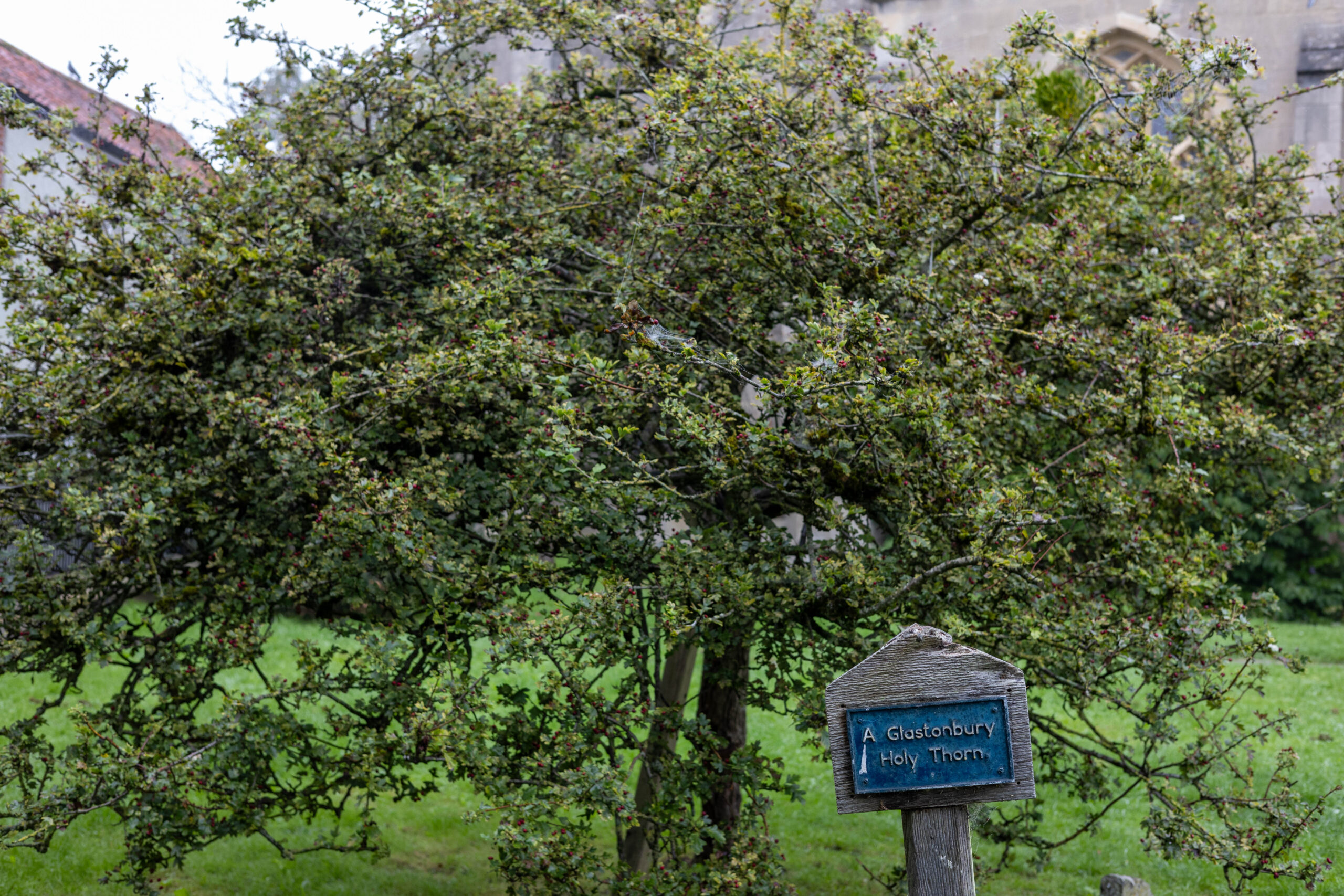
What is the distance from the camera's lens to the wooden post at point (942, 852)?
12.1ft

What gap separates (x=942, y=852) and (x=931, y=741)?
35 centimetres

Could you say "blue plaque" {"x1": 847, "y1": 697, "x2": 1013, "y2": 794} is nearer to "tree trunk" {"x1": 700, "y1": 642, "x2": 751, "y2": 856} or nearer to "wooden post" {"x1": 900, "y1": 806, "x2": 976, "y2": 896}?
"wooden post" {"x1": 900, "y1": 806, "x2": 976, "y2": 896}

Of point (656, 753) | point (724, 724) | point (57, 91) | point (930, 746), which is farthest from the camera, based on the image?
point (57, 91)

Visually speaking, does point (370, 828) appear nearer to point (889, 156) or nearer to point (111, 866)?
point (111, 866)

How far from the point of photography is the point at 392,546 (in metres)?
5.20

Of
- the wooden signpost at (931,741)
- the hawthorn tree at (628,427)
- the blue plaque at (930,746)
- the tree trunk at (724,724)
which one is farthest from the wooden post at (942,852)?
the tree trunk at (724,724)

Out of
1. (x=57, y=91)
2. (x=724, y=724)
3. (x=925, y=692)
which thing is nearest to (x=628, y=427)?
(x=925, y=692)

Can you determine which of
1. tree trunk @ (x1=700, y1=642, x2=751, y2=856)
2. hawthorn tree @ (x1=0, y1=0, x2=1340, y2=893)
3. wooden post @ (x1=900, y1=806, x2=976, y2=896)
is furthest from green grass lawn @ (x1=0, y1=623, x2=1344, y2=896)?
wooden post @ (x1=900, y1=806, x2=976, y2=896)

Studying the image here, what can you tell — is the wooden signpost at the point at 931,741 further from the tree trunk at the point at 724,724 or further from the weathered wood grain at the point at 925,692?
the tree trunk at the point at 724,724

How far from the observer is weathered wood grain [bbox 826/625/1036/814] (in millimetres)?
3658

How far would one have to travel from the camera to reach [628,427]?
4.59 meters

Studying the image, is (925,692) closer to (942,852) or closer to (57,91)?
(942,852)

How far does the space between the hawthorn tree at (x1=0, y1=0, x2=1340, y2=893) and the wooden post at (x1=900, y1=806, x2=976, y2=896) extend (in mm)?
1091

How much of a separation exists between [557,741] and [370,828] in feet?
3.76
